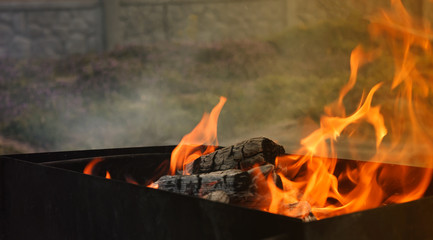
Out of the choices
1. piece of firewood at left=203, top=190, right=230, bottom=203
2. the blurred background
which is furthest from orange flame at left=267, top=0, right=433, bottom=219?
the blurred background

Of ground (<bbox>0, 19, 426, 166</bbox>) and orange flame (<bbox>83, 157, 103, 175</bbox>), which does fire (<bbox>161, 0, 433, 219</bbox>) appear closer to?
orange flame (<bbox>83, 157, 103, 175</bbox>)

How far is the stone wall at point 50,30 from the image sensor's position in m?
7.13

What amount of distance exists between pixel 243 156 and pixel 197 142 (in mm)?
562

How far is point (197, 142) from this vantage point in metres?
2.42

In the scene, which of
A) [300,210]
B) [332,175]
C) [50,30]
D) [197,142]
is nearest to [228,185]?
[300,210]

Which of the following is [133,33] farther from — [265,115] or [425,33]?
[425,33]

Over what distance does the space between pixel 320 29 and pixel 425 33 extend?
1.58 metres

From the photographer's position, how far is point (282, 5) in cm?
737

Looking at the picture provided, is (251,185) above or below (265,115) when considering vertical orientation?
below

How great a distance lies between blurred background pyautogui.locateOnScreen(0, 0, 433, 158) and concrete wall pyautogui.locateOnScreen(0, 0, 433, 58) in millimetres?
15

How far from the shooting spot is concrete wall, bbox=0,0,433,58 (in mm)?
7188

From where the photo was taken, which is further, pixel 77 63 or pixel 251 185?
pixel 77 63

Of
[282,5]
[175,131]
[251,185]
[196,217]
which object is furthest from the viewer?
[282,5]

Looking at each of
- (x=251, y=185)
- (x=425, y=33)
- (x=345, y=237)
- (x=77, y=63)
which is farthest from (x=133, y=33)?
(x=345, y=237)
